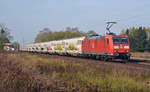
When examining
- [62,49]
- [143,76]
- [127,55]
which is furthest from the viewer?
[62,49]

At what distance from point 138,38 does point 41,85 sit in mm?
69634

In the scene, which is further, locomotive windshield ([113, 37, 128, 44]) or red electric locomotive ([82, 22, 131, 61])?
locomotive windshield ([113, 37, 128, 44])

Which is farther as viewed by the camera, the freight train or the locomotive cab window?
the locomotive cab window

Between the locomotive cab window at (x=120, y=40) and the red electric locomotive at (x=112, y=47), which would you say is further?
the locomotive cab window at (x=120, y=40)

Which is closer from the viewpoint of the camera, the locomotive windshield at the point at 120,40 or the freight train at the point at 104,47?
the freight train at the point at 104,47

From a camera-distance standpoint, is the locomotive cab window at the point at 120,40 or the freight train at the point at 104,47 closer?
the freight train at the point at 104,47

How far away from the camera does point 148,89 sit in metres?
8.35

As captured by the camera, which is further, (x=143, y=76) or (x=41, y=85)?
(x=143, y=76)

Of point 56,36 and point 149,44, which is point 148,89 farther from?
point 56,36

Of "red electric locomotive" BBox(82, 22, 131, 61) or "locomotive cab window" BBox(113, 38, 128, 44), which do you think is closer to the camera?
"red electric locomotive" BBox(82, 22, 131, 61)

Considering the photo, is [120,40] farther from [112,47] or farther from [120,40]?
[112,47]

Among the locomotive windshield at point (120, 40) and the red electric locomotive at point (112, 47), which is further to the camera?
the locomotive windshield at point (120, 40)

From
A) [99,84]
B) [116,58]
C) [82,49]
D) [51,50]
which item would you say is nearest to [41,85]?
[99,84]

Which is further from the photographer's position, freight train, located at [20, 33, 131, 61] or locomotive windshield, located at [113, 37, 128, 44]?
locomotive windshield, located at [113, 37, 128, 44]
